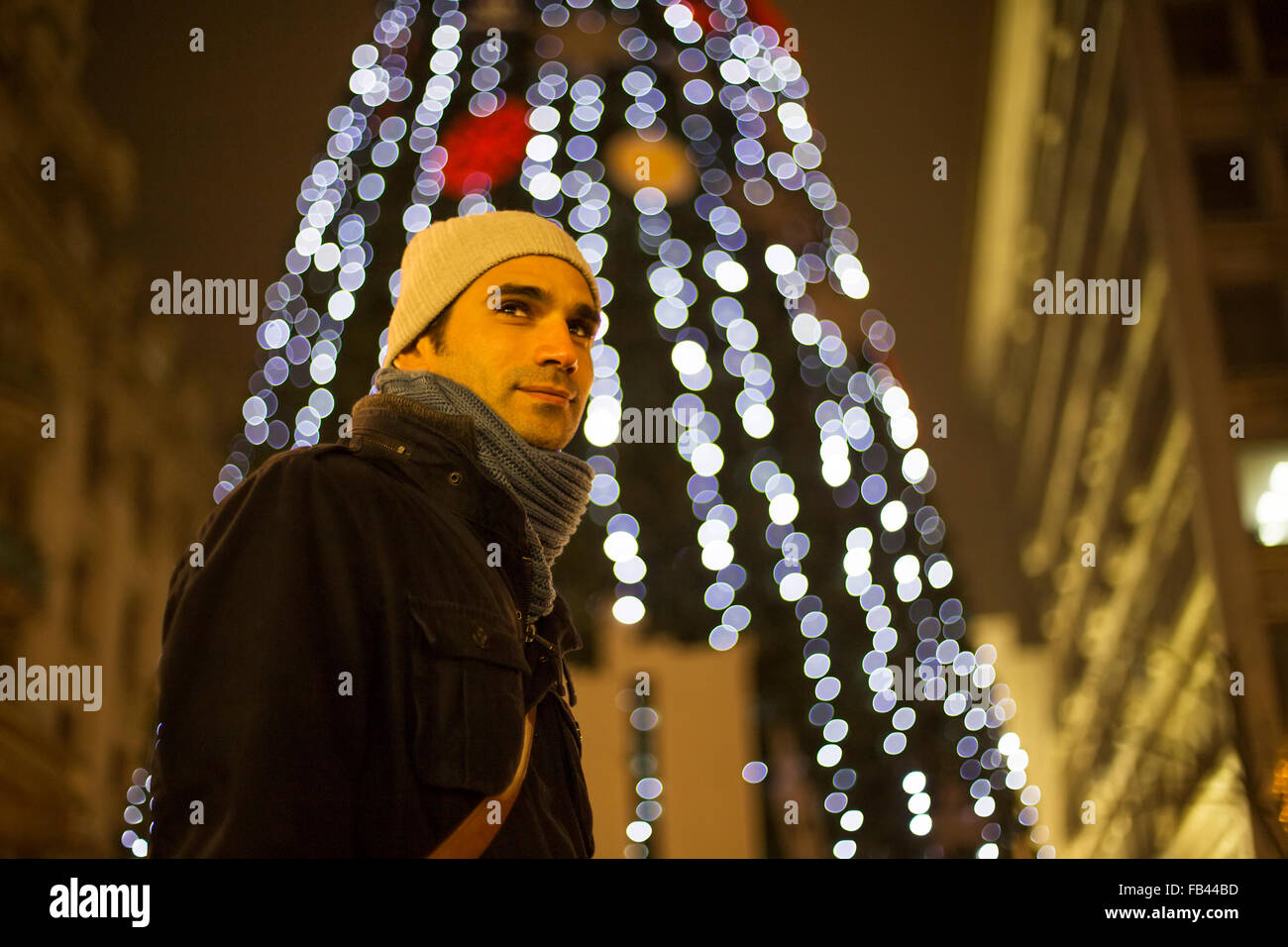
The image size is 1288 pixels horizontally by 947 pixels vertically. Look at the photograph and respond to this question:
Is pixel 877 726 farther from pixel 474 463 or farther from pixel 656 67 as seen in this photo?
pixel 474 463

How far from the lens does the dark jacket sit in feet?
4.95

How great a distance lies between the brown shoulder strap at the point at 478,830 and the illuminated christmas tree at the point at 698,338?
5.39 metres

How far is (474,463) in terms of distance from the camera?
195cm

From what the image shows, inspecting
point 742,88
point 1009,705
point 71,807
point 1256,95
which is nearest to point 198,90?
point 742,88

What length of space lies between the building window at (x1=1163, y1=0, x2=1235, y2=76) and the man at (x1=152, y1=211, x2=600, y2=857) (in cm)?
2257

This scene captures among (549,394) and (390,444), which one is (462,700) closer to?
(390,444)

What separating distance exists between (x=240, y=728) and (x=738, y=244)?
22.3 feet

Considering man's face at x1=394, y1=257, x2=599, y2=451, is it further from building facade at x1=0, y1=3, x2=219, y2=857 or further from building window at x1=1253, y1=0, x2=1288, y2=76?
building window at x1=1253, y1=0, x2=1288, y2=76

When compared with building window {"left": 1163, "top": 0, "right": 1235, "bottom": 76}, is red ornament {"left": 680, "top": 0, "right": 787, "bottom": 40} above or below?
below

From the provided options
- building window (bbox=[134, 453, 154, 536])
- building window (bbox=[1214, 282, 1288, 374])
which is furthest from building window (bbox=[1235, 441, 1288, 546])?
building window (bbox=[134, 453, 154, 536])

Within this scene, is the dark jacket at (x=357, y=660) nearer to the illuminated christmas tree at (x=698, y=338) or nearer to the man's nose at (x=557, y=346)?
the man's nose at (x=557, y=346)

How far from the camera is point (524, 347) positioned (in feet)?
6.93

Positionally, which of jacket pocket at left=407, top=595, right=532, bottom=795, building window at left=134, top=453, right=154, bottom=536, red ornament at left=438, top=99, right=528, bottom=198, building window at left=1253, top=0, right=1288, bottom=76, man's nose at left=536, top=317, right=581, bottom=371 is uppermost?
building window at left=1253, top=0, right=1288, bottom=76

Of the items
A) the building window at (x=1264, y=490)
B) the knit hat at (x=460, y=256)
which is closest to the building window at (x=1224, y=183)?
the building window at (x=1264, y=490)
